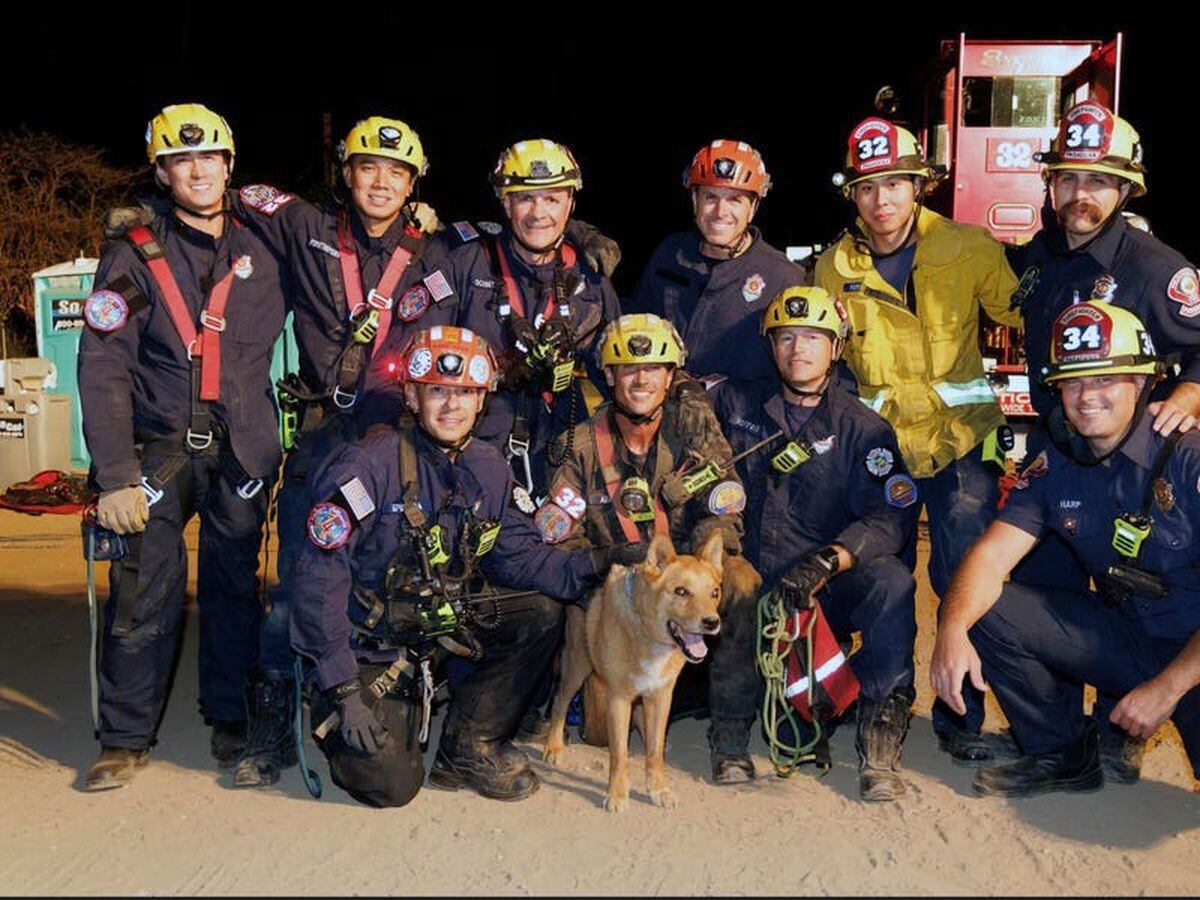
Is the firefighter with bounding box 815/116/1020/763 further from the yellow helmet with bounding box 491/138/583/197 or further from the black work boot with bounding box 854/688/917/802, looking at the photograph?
the yellow helmet with bounding box 491/138/583/197

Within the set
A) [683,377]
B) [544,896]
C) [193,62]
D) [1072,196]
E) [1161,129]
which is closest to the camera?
[544,896]

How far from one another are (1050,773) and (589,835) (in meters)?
2.13

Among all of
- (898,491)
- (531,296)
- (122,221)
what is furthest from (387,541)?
(898,491)

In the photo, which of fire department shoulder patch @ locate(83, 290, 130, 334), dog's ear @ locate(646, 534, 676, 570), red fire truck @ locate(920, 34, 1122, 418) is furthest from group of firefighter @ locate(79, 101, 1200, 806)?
red fire truck @ locate(920, 34, 1122, 418)

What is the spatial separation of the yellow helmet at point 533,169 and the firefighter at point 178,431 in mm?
1346

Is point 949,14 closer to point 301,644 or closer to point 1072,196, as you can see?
point 1072,196

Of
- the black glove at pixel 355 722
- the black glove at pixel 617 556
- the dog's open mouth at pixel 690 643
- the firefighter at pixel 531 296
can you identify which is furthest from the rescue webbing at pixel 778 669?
the black glove at pixel 355 722

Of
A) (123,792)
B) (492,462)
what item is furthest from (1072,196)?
(123,792)

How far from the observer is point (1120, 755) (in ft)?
19.6

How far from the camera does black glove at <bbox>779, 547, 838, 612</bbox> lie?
5.84m

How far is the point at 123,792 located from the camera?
572 cm

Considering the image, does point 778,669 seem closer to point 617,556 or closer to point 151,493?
point 617,556

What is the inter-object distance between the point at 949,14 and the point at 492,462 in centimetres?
2771

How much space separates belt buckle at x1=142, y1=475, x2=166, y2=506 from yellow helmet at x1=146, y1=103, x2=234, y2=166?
60.2 inches
